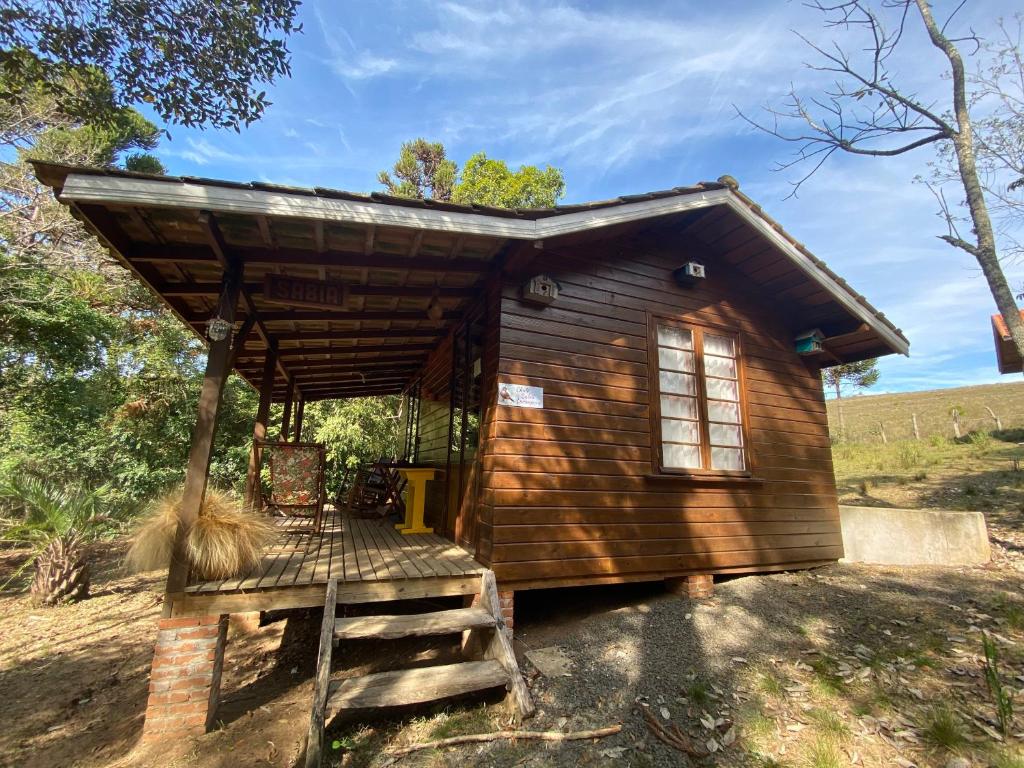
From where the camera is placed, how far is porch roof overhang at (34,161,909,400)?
307 cm

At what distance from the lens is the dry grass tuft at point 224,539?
3.21 metres

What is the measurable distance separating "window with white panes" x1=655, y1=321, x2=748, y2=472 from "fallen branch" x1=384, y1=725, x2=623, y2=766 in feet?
8.12

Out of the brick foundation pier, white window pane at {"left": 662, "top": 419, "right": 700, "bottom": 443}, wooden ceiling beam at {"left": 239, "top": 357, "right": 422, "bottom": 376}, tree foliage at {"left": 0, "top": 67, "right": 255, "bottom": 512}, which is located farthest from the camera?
tree foliage at {"left": 0, "top": 67, "right": 255, "bottom": 512}

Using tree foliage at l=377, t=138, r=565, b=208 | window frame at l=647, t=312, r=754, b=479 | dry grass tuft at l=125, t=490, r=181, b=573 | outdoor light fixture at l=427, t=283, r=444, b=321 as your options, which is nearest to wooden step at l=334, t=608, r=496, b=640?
dry grass tuft at l=125, t=490, r=181, b=573

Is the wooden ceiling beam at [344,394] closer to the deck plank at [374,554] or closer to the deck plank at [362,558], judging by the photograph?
the deck plank at [374,554]

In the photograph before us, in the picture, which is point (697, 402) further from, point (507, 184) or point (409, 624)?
point (507, 184)

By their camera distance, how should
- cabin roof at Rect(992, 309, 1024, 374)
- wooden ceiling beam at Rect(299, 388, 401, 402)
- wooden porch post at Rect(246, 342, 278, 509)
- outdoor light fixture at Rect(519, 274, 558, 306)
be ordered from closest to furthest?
outdoor light fixture at Rect(519, 274, 558, 306) < wooden porch post at Rect(246, 342, 278, 509) < cabin roof at Rect(992, 309, 1024, 374) < wooden ceiling beam at Rect(299, 388, 401, 402)

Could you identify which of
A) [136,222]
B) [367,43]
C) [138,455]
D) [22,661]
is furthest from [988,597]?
[138,455]

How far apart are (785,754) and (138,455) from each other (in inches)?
570

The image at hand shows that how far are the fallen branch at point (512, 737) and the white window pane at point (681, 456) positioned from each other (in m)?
2.55

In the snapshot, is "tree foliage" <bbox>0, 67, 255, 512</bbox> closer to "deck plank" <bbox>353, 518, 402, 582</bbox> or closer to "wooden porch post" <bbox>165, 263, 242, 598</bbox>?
"deck plank" <bbox>353, 518, 402, 582</bbox>

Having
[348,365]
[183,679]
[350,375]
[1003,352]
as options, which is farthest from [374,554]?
[1003,352]

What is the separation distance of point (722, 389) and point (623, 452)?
162 centimetres

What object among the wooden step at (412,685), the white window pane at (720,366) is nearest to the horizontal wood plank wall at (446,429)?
the wooden step at (412,685)
